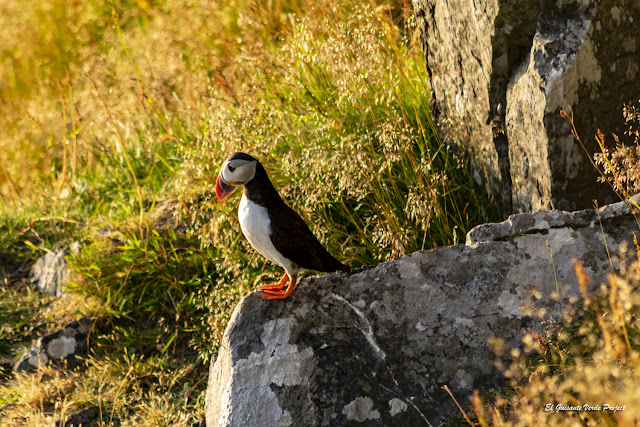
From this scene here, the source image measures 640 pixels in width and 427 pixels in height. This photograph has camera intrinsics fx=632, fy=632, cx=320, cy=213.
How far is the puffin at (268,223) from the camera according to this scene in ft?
10.5

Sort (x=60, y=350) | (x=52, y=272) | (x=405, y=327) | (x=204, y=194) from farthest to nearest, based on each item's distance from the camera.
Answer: (x=52, y=272)
(x=204, y=194)
(x=60, y=350)
(x=405, y=327)

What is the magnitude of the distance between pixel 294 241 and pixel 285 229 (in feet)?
0.25

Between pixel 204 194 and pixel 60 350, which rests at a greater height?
pixel 204 194

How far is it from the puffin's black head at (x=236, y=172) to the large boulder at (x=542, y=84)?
4.47 ft

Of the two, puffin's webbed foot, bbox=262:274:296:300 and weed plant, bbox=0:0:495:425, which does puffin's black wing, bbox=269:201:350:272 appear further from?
weed plant, bbox=0:0:495:425

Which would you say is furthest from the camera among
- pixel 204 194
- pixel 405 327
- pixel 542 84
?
pixel 204 194

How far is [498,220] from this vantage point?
3.93m

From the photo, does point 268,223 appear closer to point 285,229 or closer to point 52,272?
point 285,229

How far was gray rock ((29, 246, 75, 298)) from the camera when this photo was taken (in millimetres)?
5164

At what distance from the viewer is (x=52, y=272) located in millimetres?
5297

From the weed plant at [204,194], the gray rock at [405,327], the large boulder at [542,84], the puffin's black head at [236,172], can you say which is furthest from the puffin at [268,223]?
the large boulder at [542,84]

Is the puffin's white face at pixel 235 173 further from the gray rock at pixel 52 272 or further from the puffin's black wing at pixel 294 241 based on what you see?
the gray rock at pixel 52 272

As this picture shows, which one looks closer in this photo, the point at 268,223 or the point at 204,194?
the point at 268,223

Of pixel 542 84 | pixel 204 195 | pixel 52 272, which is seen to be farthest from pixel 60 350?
pixel 542 84
